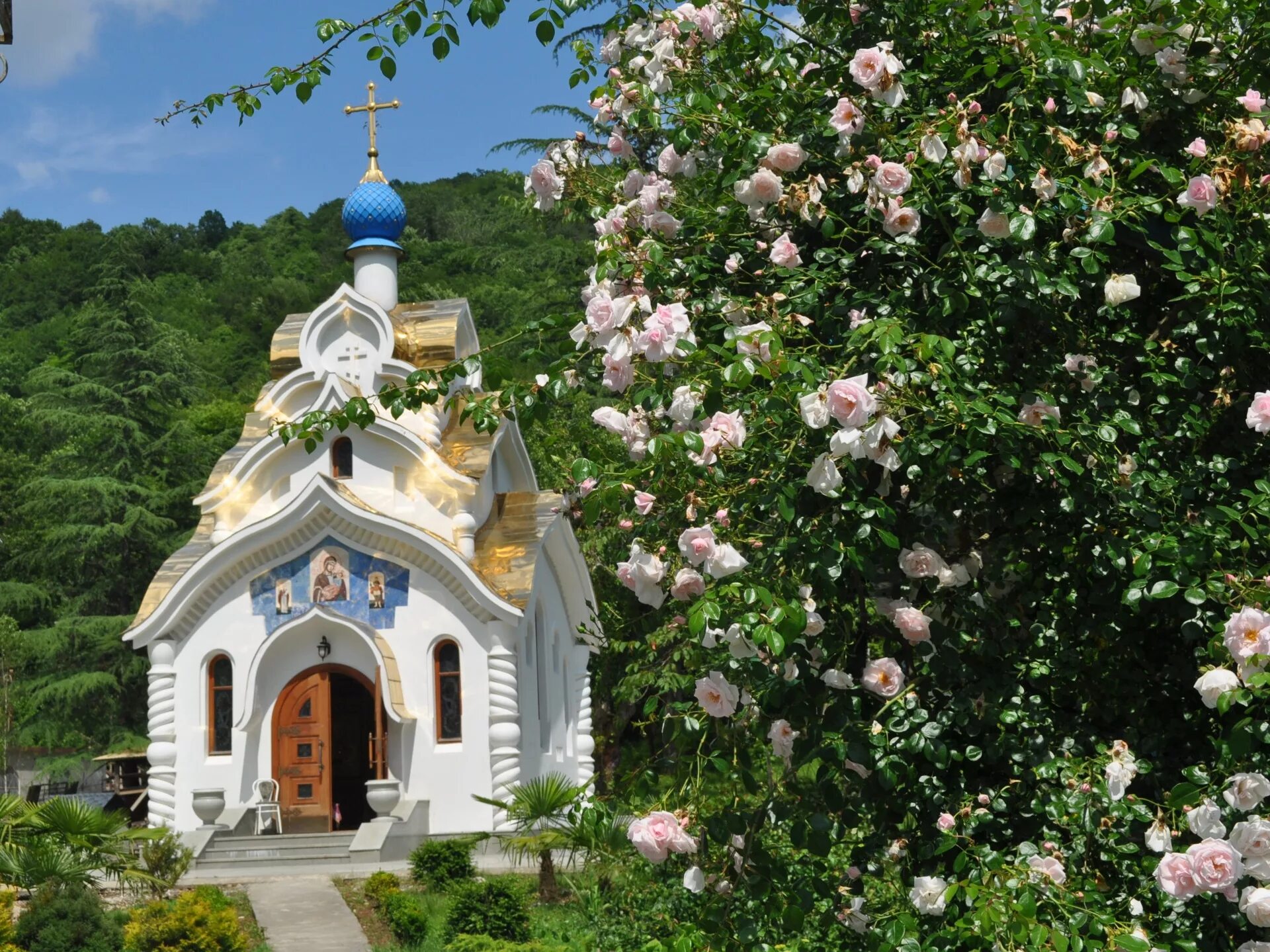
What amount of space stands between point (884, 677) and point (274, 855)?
509 inches

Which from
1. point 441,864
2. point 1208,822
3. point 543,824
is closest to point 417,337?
point 441,864

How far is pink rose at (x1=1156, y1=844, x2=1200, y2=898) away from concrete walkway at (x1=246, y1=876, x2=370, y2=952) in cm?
830

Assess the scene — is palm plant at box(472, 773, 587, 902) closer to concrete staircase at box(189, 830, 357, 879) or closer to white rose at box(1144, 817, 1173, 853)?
concrete staircase at box(189, 830, 357, 879)

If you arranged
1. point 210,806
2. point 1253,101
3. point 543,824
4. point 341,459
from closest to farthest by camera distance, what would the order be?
point 1253,101, point 543,824, point 210,806, point 341,459

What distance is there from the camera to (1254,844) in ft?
10.5

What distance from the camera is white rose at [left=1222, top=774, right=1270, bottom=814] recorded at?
10.6ft

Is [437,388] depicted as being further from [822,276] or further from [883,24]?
[883,24]

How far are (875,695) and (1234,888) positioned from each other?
3.33 ft

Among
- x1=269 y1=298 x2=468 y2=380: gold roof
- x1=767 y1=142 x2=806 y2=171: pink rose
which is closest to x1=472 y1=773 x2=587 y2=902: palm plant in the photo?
x1=269 y1=298 x2=468 y2=380: gold roof

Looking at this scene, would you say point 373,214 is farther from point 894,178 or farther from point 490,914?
point 894,178

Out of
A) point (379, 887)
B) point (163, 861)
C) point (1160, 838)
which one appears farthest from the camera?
point (163, 861)

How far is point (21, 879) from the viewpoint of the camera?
11164mm

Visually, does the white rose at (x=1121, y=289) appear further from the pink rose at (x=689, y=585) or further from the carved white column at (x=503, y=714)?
the carved white column at (x=503, y=714)

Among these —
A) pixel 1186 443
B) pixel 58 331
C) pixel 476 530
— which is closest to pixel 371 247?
pixel 476 530
